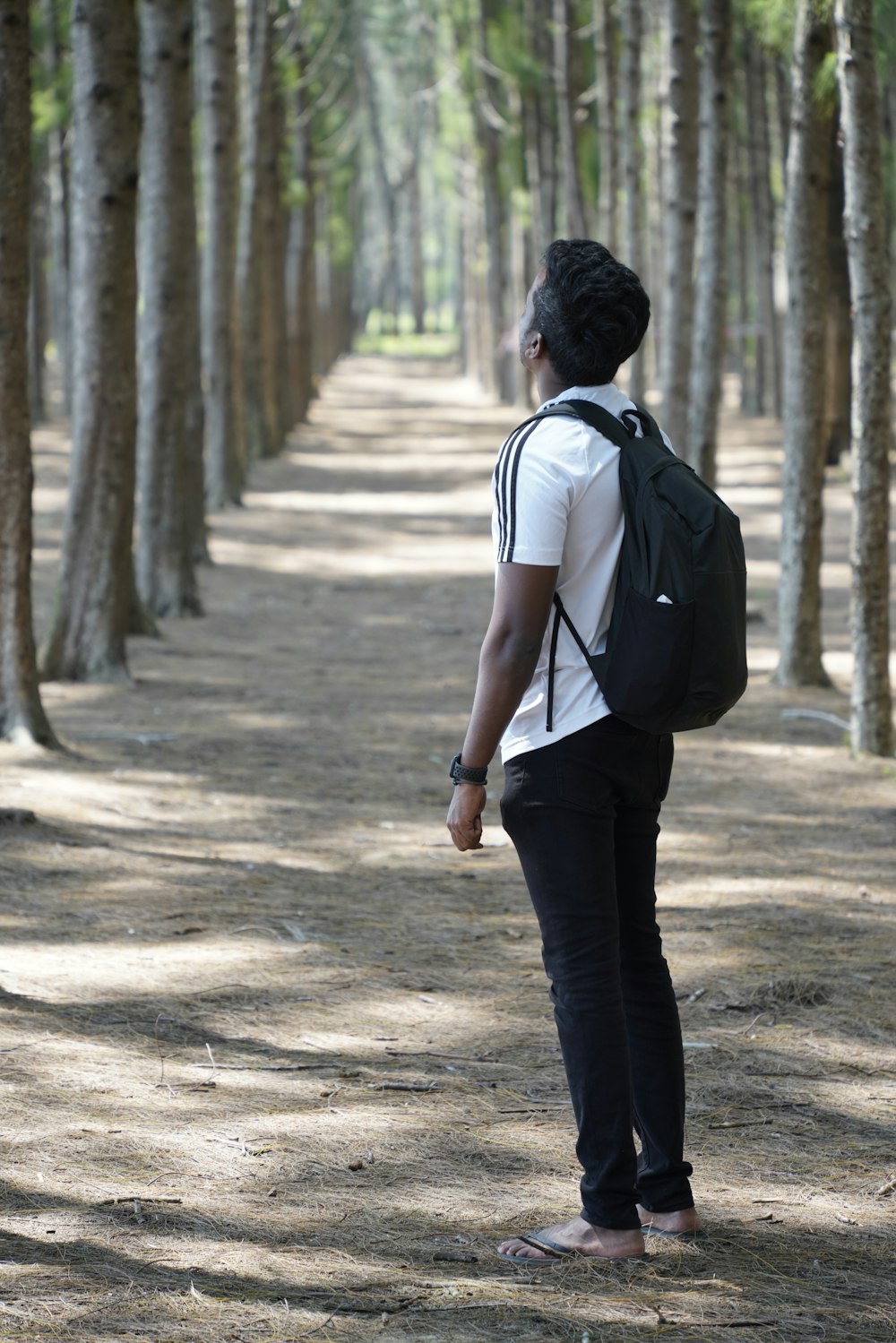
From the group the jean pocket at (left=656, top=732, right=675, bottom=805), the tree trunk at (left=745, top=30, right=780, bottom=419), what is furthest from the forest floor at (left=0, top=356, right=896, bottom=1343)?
the tree trunk at (left=745, top=30, right=780, bottom=419)

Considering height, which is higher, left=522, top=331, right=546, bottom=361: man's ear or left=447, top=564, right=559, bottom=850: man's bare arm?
left=522, top=331, right=546, bottom=361: man's ear

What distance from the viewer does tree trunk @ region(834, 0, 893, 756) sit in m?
7.70

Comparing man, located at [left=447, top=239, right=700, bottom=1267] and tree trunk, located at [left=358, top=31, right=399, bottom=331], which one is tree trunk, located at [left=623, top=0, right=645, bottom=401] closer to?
man, located at [left=447, top=239, right=700, bottom=1267]

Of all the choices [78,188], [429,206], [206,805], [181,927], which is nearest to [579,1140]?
[181,927]

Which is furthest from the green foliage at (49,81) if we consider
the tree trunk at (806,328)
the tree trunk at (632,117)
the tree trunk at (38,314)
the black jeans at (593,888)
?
the black jeans at (593,888)

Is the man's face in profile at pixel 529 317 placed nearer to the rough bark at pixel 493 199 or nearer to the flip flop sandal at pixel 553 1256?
the flip flop sandal at pixel 553 1256

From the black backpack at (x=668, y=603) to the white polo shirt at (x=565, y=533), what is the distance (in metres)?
0.03

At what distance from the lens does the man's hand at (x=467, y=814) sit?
3.23 m

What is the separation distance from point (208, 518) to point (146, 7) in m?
7.98

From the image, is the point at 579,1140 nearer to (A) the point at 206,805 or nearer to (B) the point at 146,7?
(A) the point at 206,805

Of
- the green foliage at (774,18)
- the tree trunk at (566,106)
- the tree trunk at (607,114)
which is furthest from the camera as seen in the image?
the tree trunk at (566,106)

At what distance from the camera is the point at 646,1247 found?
11.2 feet

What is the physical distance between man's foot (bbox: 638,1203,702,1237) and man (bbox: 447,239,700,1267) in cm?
18

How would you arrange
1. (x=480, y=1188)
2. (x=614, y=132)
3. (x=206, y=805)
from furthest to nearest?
(x=614, y=132) → (x=206, y=805) → (x=480, y=1188)
